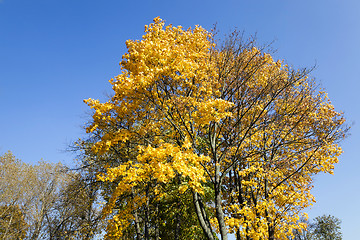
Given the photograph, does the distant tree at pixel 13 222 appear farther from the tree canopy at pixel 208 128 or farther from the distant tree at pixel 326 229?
the distant tree at pixel 326 229

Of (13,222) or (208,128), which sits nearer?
(208,128)

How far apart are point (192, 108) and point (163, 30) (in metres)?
3.94

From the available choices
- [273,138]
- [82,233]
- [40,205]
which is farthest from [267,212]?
[40,205]

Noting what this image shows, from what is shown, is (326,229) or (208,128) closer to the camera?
(208,128)

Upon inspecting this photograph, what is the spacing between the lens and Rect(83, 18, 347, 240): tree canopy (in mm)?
8016

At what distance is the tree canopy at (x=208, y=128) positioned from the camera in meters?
8.02

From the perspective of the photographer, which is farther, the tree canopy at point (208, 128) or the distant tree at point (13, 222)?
the distant tree at point (13, 222)

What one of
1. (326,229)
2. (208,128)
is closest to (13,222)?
(208,128)

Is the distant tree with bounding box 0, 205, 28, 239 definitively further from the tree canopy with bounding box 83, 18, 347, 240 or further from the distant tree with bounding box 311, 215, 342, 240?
the distant tree with bounding box 311, 215, 342, 240

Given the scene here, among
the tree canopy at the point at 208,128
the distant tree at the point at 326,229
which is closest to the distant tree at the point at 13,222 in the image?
the tree canopy at the point at 208,128

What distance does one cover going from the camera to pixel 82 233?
17.1 m

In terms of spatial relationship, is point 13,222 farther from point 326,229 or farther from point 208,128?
point 326,229

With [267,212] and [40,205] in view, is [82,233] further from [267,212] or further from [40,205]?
[267,212]

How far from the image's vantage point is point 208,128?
11297mm
